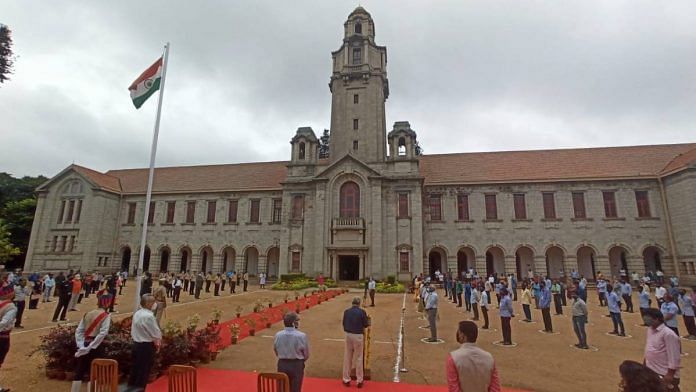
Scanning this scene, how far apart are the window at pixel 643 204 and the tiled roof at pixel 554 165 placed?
1724 mm

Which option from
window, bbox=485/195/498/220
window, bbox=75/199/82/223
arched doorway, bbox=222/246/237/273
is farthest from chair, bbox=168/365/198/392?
window, bbox=75/199/82/223

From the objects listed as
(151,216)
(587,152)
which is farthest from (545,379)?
(151,216)

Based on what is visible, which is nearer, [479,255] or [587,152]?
[479,255]

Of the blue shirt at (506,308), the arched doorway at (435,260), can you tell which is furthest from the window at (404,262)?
the blue shirt at (506,308)

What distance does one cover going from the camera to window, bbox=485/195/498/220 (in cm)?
3403

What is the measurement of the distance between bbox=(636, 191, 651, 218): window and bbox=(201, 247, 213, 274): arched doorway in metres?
43.1

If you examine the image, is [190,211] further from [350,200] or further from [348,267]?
[348,267]

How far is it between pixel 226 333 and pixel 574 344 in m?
11.2

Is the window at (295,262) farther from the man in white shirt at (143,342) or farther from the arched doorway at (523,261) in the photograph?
the man in white shirt at (143,342)

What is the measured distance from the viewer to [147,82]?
1176cm

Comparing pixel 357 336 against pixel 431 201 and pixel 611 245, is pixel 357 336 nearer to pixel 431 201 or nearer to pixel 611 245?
pixel 431 201

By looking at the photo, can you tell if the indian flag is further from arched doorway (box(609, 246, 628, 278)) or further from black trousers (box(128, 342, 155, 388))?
arched doorway (box(609, 246, 628, 278))

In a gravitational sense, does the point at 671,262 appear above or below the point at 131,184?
below

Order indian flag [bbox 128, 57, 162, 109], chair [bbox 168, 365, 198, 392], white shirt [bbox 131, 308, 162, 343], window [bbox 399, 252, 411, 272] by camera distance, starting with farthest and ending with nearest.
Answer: window [bbox 399, 252, 411, 272] < indian flag [bbox 128, 57, 162, 109] < white shirt [bbox 131, 308, 162, 343] < chair [bbox 168, 365, 198, 392]
